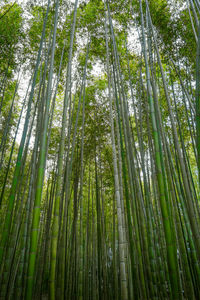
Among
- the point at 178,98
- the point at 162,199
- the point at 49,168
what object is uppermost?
the point at 178,98

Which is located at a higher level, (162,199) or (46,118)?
(46,118)

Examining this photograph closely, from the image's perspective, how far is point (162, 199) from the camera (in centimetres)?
192

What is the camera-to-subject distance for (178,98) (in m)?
5.46

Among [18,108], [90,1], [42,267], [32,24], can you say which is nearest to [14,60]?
[32,24]

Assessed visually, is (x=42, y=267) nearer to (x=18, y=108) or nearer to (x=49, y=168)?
(x=49, y=168)

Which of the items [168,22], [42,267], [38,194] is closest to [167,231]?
[38,194]

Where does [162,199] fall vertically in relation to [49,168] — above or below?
below

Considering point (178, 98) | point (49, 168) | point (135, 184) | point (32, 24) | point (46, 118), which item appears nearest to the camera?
point (46, 118)

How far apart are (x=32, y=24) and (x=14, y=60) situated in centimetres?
93

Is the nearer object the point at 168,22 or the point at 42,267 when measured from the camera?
the point at 42,267

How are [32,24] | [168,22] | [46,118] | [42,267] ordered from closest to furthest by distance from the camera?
[46,118] < [42,267] < [168,22] < [32,24]

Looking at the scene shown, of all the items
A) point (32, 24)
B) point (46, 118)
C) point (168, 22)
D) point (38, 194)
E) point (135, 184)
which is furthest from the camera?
point (32, 24)

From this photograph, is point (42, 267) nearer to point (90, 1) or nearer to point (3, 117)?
point (3, 117)

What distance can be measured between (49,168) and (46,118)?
502 centimetres
